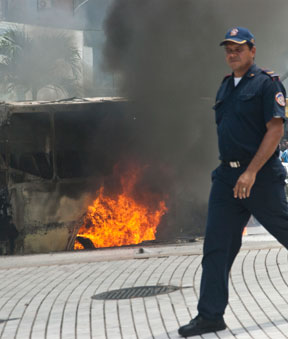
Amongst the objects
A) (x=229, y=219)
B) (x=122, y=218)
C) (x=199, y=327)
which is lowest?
(x=122, y=218)

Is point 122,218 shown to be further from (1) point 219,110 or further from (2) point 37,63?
(2) point 37,63

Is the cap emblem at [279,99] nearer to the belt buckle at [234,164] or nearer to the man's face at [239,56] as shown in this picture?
the man's face at [239,56]

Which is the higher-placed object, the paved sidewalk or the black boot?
the black boot

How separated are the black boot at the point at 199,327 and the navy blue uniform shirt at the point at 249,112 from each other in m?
0.95

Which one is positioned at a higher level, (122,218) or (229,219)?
(229,219)

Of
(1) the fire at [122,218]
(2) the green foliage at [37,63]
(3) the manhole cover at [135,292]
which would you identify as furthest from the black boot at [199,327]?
(2) the green foliage at [37,63]

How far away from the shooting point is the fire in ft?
39.2

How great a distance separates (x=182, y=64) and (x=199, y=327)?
379 inches

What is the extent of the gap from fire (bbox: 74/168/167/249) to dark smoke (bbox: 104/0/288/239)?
0.48m

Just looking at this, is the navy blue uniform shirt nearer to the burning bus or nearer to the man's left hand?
the man's left hand

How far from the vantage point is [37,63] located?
4397 centimetres

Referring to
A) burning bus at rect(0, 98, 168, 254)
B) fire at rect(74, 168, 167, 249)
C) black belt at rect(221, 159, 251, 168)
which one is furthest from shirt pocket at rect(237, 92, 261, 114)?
fire at rect(74, 168, 167, 249)

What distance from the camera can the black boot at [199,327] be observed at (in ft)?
15.2

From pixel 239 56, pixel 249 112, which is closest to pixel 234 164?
pixel 249 112
